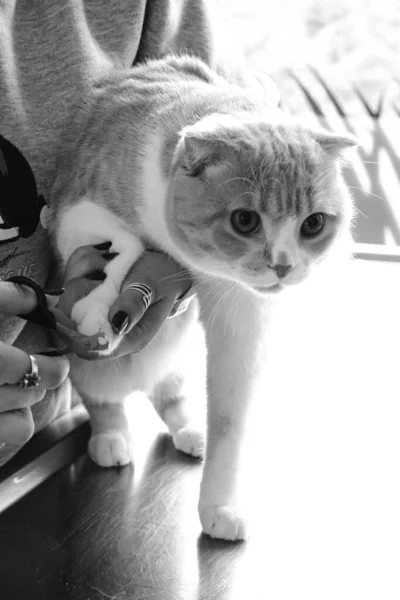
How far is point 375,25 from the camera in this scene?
3.19 m

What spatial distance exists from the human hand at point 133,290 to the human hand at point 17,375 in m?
0.09

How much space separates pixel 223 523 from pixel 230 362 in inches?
10.8

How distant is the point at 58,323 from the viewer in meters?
0.92

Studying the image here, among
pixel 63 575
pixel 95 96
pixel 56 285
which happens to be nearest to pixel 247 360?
pixel 56 285

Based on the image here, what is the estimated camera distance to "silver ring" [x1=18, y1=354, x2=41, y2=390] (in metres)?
0.83

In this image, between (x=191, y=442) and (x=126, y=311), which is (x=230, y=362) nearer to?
(x=191, y=442)

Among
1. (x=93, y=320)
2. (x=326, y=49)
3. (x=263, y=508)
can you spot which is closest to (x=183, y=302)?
(x=93, y=320)

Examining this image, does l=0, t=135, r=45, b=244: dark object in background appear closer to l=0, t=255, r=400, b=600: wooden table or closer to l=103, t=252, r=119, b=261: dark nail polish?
l=103, t=252, r=119, b=261: dark nail polish

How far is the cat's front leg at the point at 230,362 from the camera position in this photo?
112cm

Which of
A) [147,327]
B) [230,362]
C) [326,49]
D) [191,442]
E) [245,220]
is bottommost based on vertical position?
[326,49]

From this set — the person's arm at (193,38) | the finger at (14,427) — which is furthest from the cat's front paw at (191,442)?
the person's arm at (193,38)

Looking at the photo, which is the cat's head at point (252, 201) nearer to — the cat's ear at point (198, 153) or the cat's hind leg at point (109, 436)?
the cat's ear at point (198, 153)

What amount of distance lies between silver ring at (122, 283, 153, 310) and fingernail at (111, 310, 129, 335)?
0.15 feet

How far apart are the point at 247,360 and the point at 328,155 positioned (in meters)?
0.34
